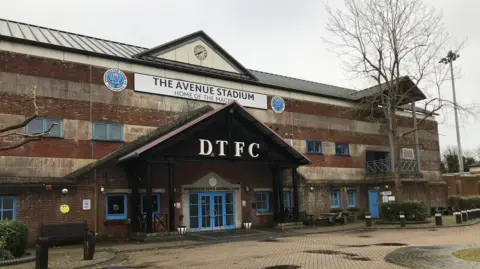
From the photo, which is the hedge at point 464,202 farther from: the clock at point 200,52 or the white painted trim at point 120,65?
the clock at point 200,52

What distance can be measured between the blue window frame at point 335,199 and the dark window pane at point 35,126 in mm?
19341

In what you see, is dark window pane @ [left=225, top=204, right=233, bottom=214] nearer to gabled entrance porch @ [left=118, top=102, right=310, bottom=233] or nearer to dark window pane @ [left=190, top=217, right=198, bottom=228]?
gabled entrance porch @ [left=118, top=102, right=310, bottom=233]

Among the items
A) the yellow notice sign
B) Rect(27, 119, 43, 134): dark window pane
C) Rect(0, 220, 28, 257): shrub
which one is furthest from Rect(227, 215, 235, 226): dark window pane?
Rect(0, 220, 28, 257): shrub

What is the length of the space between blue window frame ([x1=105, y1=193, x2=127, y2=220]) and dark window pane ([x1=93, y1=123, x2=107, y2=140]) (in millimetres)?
2804

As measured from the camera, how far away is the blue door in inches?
1261

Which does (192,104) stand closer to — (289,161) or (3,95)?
(289,161)

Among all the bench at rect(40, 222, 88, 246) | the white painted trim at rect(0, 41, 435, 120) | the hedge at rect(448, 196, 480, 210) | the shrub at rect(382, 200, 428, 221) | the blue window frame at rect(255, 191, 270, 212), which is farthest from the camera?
the hedge at rect(448, 196, 480, 210)

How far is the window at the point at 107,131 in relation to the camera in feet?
67.0

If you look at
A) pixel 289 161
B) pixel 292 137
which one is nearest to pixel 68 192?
pixel 289 161

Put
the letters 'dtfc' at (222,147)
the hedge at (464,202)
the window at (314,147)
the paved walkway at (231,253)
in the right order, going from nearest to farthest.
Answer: the paved walkway at (231,253) → the letters 'dtfc' at (222,147) → the window at (314,147) → the hedge at (464,202)

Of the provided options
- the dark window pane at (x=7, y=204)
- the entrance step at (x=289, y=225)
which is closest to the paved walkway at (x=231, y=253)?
the dark window pane at (x=7, y=204)

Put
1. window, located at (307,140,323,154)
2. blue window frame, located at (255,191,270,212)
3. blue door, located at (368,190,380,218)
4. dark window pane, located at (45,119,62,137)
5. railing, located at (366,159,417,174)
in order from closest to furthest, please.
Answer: dark window pane, located at (45,119,62,137) → blue window frame, located at (255,191,270,212) → window, located at (307,140,323,154) → blue door, located at (368,190,380,218) → railing, located at (366,159,417,174)

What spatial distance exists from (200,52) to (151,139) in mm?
6499

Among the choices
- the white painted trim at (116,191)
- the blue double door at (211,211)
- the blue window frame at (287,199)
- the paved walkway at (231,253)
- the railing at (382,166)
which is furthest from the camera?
the railing at (382,166)
